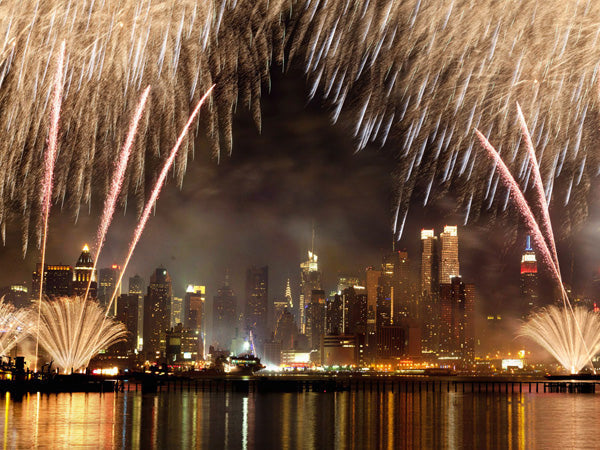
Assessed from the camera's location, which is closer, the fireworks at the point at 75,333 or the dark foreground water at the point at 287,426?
the dark foreground water at the point at 287,426

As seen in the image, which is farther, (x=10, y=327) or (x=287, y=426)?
(x=10, y=327)

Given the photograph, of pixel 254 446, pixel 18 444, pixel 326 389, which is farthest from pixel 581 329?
pixel 18 444

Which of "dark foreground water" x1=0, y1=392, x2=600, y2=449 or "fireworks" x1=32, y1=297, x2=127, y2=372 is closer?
"dark foreground water" x1=0, y1=392, x2=600, y2=449

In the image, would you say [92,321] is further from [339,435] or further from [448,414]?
[339,435]

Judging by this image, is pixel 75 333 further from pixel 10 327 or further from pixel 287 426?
pixel 287 426

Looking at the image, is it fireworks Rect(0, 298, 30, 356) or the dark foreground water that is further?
fireworks Rect(0, 298, 30, 356)

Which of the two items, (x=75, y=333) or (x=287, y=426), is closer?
(x=287, y=426)

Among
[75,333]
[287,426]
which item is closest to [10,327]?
[75,333]

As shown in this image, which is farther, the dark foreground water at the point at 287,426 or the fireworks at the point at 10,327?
the fireworks at the point at 10,327
